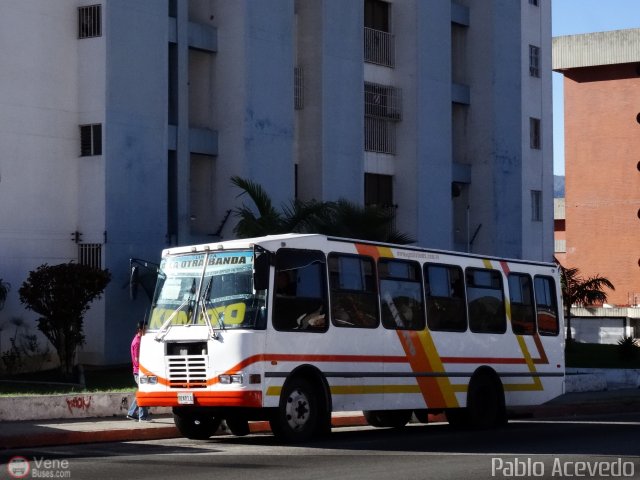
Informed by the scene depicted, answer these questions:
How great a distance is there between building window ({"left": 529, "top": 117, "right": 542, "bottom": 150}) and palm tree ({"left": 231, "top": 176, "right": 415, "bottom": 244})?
21000mm

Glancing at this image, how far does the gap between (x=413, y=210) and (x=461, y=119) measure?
6191 millimetres

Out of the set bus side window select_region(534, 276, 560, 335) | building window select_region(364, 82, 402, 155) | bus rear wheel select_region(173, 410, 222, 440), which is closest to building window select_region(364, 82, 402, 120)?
building window select_region(364, 82, 402, 155)

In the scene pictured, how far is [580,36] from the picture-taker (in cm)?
8538

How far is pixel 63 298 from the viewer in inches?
1266

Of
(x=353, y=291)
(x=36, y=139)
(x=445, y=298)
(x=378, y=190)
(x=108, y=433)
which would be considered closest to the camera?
(x=108, y=433)

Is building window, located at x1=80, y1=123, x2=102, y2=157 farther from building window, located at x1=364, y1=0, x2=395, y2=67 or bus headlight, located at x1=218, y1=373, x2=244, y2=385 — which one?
bus headlight, located at x1=218, y1=373, x2=244, y2=385

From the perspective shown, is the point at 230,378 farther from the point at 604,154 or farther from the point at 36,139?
the point at 604,154

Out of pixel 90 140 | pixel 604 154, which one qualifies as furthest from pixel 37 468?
pixel 604 154

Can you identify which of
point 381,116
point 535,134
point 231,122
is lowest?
point 231,122

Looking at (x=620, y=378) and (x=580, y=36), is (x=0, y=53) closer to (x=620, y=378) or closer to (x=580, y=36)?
(x=620, y=378)

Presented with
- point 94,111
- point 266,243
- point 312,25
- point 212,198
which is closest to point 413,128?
point 312,25

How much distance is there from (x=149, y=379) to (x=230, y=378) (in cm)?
167

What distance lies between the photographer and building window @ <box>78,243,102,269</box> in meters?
34.8

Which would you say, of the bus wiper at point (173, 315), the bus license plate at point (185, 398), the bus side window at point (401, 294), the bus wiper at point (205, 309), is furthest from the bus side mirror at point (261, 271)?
the bus side window at point (401, 294)
